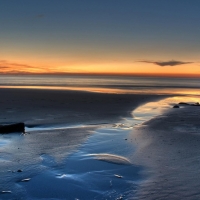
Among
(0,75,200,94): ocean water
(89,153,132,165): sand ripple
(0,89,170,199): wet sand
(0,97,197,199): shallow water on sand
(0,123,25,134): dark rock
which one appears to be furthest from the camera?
(0,75,200,94): ocean water

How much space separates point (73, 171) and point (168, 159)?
287 centimetres

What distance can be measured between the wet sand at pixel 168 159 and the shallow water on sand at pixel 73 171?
291mm

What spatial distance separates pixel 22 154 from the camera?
810cm

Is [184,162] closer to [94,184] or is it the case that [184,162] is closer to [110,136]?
[94,184]

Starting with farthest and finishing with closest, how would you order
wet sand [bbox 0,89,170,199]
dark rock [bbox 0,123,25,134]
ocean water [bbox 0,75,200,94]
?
ocean water [bbox 0,75,200,94]
dark rock [bbox 0,123,25,134]
wet sand [bbox 0,89,170,199]

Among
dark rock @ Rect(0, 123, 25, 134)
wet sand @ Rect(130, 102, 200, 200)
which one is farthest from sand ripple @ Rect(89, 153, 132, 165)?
dark rock @ Rect(0, 123, 25, 134)

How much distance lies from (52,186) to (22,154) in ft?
8.76

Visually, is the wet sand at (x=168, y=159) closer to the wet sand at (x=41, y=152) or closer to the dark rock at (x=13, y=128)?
the wet sand at (x=41, y=152)

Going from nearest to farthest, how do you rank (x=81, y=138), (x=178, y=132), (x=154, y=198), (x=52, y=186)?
(x=154, y=198) < (x=52, y=186) < (x=81, y=138) < (x=178, y=132)

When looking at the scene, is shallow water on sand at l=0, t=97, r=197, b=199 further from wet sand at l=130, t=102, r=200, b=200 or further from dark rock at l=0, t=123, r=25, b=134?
dark rock at l=0, t=123, r=25, b=134

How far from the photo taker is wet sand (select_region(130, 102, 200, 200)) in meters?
5.59

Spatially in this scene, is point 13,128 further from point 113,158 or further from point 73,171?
point 73,171

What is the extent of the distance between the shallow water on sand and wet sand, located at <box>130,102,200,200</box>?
291mm

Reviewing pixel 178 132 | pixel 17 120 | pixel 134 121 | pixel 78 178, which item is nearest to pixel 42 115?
pixel 17 120
